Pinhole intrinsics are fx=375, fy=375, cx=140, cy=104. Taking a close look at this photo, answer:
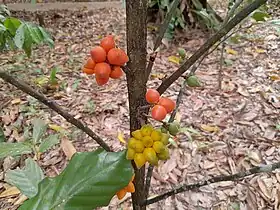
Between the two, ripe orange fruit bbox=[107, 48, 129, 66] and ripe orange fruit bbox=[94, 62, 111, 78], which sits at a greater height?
ripe orange fruit bbox=[107, 48, 129, 66]

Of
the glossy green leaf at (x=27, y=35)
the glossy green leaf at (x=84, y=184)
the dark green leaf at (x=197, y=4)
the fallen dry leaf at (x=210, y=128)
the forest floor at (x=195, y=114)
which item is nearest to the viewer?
the glossy green leaf at (x=84, y=184)

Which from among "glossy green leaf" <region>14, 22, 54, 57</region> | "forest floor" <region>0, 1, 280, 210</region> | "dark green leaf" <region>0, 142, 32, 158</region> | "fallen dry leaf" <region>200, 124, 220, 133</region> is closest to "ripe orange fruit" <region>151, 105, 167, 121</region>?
"dark green leaf" <region>0, 142, 32, 158</region>

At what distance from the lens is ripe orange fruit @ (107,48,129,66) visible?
0.47 metres

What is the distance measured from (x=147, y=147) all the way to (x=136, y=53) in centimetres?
14

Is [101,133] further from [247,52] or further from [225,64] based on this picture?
[247,52]

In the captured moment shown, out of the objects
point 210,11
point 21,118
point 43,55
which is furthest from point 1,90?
point 210,11

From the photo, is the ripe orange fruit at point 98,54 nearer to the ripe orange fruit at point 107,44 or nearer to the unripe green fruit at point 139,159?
the ripe orange fruit at point 107,44

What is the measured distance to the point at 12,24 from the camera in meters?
1.09

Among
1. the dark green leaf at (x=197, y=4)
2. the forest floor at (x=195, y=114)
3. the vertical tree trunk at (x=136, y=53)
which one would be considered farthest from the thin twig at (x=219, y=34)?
the dark green leaf at (x=197, y=4)

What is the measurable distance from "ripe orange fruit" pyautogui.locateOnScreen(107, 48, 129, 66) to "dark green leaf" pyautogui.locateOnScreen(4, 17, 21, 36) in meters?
0.70

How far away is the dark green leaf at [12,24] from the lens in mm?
1078

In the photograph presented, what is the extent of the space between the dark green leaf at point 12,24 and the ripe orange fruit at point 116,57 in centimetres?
70

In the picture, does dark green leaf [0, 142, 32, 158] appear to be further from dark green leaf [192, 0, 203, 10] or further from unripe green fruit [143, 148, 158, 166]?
dark green leaf [192, 0, 203, 10]

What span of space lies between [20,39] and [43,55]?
1252 mm
